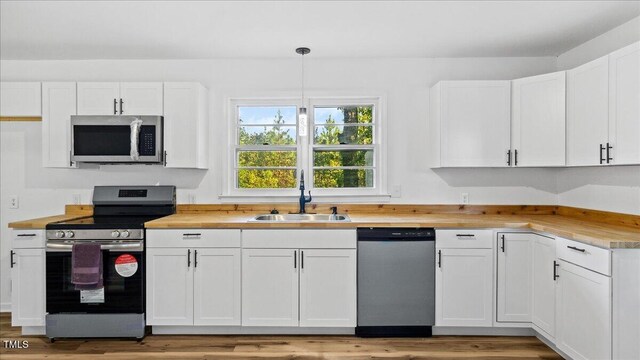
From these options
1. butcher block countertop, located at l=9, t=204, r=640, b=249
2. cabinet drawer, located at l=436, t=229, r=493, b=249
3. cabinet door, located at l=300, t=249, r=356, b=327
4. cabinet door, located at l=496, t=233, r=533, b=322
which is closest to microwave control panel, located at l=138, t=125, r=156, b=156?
butcher block countertop, located at l=9, t=204, r=640, b=249

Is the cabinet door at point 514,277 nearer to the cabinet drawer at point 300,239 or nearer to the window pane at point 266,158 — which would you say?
the cabinet drawer at point 300,239

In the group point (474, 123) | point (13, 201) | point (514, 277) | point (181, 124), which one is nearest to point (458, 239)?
point (514, 277)

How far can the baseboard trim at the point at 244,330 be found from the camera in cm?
298

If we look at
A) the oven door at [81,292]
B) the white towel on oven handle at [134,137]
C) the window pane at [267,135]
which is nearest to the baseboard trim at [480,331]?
the window pane at [267,135]

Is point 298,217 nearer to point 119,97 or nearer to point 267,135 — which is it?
point 267,135

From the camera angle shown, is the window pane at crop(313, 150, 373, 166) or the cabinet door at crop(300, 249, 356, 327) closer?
the cabinet door at crop(300, 249, 356, 327)

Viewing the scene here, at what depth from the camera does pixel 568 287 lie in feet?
8.10

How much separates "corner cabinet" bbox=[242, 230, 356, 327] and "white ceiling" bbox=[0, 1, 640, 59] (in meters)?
1.57

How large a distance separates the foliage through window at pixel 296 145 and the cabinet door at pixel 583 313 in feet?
5.86

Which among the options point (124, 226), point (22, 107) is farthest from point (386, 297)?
point (22, 107)

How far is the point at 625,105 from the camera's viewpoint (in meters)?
2.39

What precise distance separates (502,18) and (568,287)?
192 centimetres

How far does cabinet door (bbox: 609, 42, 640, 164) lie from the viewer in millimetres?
2312

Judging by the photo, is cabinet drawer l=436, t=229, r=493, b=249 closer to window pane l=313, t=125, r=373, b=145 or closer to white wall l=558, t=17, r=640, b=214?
white wall l=558, t=17, r=640, b=214
